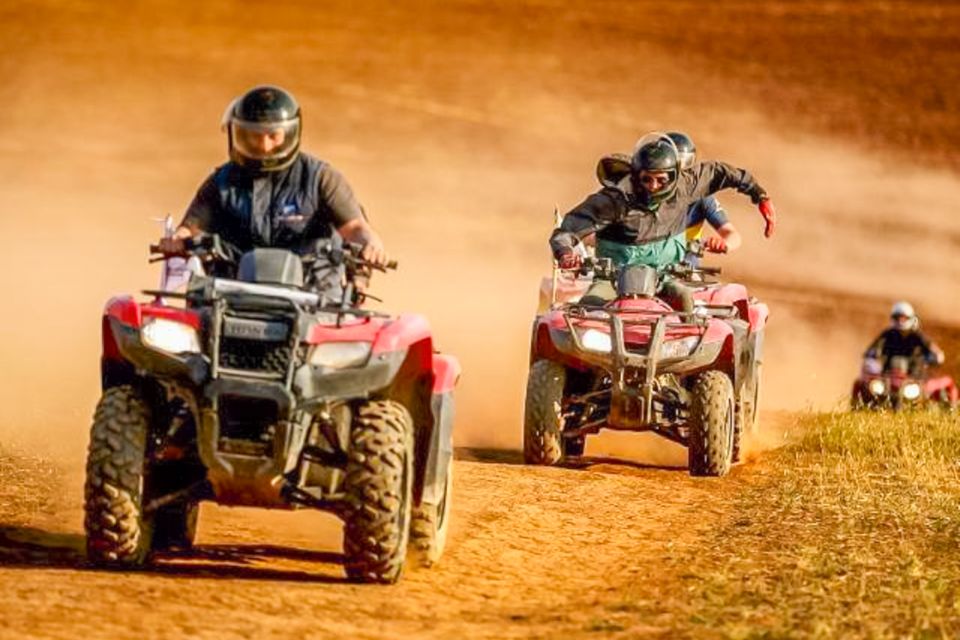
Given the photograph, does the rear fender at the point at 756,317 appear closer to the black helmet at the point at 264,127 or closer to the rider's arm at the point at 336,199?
the rider's arm at the point at 336,199

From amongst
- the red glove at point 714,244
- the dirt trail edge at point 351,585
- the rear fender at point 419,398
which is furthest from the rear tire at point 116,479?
the red glove at point 714,244

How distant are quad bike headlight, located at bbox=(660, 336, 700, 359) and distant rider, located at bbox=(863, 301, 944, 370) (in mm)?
10577

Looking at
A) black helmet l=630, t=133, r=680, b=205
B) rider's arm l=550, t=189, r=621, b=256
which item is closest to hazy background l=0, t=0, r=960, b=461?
rider's arm l=550, t=189, r=621, b=256

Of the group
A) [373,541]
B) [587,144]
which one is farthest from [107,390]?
[587,144]

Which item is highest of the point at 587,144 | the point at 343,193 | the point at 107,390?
the point at 587,144

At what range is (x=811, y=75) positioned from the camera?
152ft

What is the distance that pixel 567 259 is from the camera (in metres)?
15.6

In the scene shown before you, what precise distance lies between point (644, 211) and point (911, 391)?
8881 mm

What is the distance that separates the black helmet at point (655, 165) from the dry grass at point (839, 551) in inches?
72.8

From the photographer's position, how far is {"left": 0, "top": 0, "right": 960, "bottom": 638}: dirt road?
9.80 metres

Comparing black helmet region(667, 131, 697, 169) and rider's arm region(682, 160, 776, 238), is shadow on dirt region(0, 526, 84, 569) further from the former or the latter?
black helmet region(667, 131, 697, 169)

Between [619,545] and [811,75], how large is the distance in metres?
35.6

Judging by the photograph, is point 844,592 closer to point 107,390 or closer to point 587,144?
point 107,390

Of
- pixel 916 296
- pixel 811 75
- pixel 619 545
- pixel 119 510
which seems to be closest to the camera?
pixel 119 510
